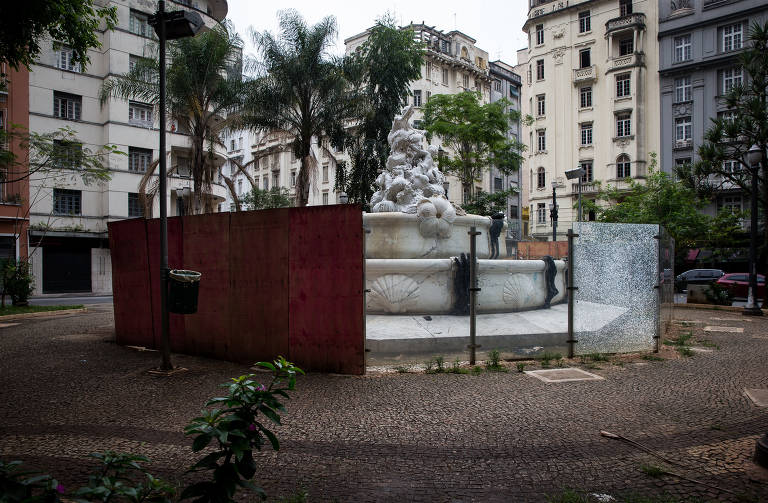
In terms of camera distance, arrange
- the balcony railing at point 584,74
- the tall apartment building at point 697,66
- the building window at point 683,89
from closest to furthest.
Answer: the tall apartment building at point 697,66 < the building window at point 683,89 < the balcony railing at point 584,74

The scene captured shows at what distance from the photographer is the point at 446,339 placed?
24.2ft

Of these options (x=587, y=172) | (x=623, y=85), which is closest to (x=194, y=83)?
(x=587, y=172)

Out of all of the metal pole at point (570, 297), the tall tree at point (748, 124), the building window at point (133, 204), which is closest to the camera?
the metal pole at point (570, 297)

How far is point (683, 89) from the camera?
38.1 m

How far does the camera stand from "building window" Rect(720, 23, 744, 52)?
3584 cm

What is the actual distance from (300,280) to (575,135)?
42.0m

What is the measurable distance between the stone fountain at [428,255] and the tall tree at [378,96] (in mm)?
14466

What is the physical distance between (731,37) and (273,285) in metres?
43.2

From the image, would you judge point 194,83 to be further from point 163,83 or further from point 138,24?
point 138,24

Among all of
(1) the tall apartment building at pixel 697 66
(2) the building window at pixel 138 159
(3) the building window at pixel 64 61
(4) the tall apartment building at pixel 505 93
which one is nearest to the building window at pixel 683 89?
(1) the tall apartment building at pixel 697 66

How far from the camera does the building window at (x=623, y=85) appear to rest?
40.5m

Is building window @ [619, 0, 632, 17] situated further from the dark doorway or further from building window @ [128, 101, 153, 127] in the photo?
the dark doorway

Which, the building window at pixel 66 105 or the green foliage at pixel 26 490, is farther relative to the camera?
the building window at pixel 66 105

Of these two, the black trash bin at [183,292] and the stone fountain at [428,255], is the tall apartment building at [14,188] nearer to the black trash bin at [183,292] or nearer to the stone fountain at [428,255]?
the stone fountain at [428,255]
